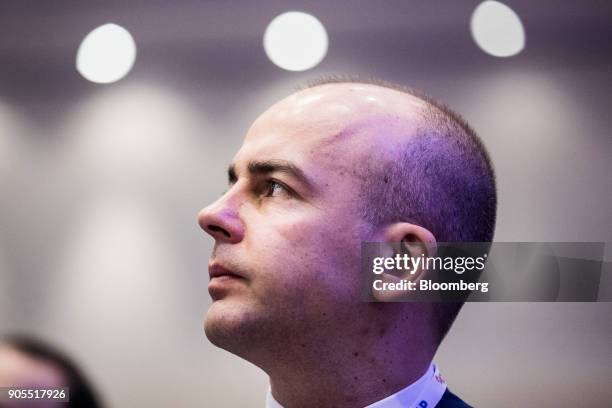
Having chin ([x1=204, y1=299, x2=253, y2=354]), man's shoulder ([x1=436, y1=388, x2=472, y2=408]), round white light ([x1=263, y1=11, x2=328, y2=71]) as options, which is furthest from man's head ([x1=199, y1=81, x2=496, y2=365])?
round white light ([x1=263, y1=11, x2=328, y2=71])

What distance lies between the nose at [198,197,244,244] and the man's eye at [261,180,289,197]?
7 centimetres

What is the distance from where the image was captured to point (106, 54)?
1.71 metres

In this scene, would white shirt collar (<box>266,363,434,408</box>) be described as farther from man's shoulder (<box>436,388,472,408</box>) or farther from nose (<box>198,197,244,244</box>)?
nose (<box>198,197,244,244</box>)

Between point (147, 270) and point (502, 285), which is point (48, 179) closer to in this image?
point (147, 270)

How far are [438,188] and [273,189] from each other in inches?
13.3

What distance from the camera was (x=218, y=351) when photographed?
1535 mm

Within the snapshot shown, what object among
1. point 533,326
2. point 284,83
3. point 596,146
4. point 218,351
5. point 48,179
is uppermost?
point 284,83

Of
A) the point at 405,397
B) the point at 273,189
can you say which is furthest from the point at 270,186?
the point at 405,397

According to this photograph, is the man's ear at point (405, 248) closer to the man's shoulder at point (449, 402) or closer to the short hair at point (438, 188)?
the short hair at point (438, 188)

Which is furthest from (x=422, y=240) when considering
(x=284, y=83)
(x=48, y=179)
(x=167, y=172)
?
(x=48, y=179)

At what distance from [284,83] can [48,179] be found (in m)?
0.71

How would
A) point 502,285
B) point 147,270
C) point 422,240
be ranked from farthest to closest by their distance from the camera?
1. point 147,270
2. point 502,285
3. point 422,240

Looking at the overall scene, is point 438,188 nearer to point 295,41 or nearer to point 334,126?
point 334,126

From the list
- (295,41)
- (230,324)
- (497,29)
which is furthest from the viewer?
(295,41)
